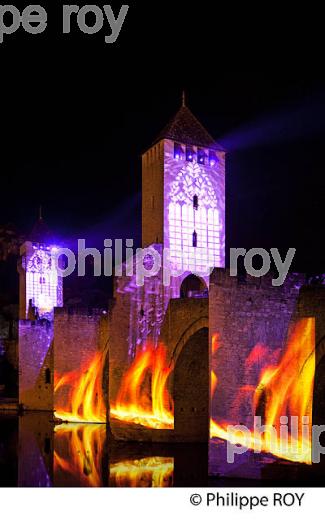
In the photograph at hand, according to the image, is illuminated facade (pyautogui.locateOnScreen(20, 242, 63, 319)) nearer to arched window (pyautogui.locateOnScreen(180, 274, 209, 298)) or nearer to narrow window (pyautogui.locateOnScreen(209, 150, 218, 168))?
arched window (pyautogui.locateOnScreen(180, 274, 209, 298))

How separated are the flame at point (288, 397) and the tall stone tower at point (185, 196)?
7.25m

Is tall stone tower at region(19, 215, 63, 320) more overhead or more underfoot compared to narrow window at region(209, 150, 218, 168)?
more underfoot

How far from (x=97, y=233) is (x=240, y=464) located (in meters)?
31.8

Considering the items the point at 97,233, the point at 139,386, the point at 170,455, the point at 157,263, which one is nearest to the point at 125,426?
the point at 139,386

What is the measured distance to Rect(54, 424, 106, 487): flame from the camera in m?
14.9

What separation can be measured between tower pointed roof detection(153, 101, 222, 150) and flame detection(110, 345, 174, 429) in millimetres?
6897

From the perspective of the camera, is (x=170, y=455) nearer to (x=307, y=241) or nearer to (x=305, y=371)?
(x=305, y=371)

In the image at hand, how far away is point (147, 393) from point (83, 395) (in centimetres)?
626

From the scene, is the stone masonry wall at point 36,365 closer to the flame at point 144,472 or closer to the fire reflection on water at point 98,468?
the fire reflection on water at point 98,468

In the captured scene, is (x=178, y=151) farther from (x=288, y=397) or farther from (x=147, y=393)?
(x=288, y=397)

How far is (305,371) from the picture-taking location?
14883 millimetres

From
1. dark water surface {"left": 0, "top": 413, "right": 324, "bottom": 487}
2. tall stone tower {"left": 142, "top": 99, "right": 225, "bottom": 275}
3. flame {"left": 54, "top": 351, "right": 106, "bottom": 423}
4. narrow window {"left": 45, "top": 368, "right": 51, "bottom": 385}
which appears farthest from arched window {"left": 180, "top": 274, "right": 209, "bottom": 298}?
narrow window {"left": 45, "top": 368, "right": 51, "bottom": 385}

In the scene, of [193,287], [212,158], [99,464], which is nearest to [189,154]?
[212,158]

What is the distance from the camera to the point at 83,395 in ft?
84.3
